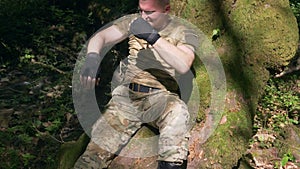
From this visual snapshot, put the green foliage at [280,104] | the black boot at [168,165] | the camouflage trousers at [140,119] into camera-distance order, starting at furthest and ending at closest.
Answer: the green foliage at [280,104], the camouflage trousers at [140,119], the black boot at [168,165]

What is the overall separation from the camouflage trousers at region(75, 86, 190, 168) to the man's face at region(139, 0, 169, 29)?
1.87 ft

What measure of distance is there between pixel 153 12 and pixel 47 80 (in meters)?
4.44

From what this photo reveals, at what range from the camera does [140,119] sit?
3734 millimetres

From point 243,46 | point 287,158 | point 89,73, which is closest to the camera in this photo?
point 89,73

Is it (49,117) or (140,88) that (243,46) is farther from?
(49,117)

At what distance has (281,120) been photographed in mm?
6035

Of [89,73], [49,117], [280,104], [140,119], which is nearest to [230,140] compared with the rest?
[140,119]

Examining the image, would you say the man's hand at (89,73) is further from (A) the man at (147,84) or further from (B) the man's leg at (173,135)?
(B) the man's leg at (173,135)

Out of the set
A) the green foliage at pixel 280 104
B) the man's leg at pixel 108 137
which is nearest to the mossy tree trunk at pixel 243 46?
the man's leg at pixel 108 137

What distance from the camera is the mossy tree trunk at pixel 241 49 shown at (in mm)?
3734

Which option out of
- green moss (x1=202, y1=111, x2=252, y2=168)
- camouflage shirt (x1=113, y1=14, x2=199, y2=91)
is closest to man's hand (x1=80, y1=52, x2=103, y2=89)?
camouflage shirt (x1=113, y1=14, x2=199, y2=91)

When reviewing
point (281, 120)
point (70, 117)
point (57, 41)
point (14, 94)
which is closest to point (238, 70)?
point (281, 120)

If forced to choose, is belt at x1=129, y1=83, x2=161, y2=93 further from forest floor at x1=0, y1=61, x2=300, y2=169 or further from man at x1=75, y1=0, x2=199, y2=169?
forest floor at x1=0, y1=61, x2=300, y2=169

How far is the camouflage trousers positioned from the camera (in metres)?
3.37
